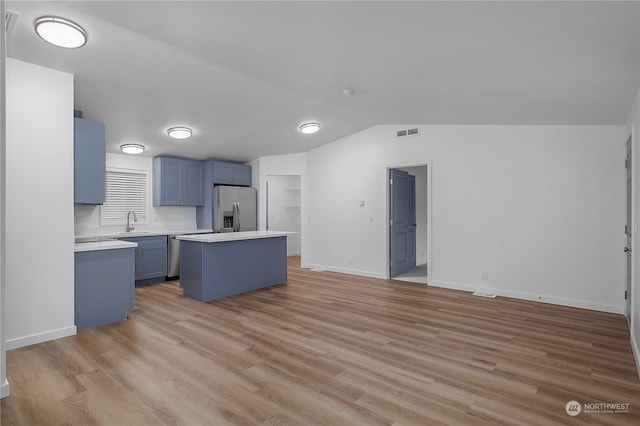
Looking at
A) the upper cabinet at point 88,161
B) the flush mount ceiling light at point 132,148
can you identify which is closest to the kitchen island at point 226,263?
the upper cabinet at point 88,161

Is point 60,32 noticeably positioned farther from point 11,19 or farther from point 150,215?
point 150,215

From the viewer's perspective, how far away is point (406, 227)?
6660 mm

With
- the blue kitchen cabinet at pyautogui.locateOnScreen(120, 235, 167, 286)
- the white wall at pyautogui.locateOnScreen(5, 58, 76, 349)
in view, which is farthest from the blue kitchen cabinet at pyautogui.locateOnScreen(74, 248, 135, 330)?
the blue kitchen cabinet at pyautogui.locateOnScreen(120, 235, 167, 286)

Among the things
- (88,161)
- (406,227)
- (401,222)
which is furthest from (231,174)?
(406,227)

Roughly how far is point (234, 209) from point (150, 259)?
6.35 ft

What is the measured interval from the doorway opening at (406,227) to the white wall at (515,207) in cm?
18

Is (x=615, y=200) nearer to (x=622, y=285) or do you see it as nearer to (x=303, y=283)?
(x=622, y=285)

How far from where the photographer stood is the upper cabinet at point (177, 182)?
6305 millimetres

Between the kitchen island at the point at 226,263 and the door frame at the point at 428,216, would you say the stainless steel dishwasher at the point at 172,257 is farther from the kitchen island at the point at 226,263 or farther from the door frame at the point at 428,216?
the door frame at the point at 428,216

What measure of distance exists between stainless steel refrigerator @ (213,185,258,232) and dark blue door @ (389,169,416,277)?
10.3 feet

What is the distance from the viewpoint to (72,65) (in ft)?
10.4

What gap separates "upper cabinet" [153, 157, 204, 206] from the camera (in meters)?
6.30

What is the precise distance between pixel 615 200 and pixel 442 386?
3.55m
